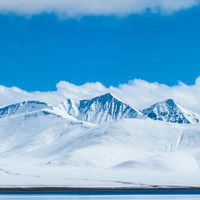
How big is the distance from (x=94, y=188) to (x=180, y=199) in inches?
1757

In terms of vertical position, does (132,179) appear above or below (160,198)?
above

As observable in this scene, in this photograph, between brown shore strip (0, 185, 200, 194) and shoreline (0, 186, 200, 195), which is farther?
brown shore strip (0, 185, 200, 194)

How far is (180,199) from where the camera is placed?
381 feet

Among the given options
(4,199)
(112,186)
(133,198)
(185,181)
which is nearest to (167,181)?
(185,181)

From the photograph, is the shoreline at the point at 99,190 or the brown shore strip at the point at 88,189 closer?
the shoreline at the point at 99,190

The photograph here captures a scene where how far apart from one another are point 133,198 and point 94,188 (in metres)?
38.1

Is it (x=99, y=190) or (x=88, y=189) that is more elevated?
(x=88, y=189)

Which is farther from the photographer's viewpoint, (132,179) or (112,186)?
(132,179)

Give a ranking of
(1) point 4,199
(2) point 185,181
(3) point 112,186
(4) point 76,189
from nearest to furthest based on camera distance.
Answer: (1) point 4,199 < (4) point 76,189 < (3) point 112,186 < (2) point 185,181

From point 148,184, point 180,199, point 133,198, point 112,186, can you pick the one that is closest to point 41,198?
point 133,198

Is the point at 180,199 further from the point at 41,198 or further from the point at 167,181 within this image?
the point at 167,181

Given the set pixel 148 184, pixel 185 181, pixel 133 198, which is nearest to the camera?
pixel 133 198

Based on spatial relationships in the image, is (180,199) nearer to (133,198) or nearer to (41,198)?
(133,198)

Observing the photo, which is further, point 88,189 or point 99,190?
point 88,189
